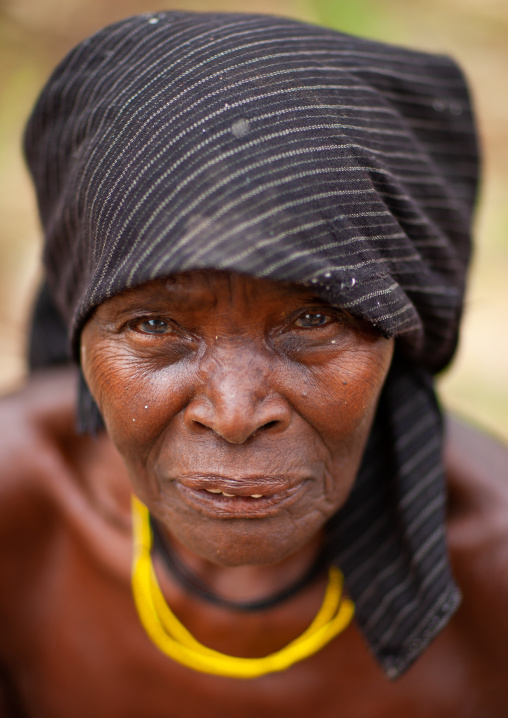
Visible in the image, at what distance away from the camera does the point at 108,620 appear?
2.04 meters

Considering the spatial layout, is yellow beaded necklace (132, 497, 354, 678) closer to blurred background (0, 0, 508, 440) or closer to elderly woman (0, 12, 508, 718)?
elderly woman (0, 12, 508, 718)

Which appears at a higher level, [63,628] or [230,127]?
[230,127]

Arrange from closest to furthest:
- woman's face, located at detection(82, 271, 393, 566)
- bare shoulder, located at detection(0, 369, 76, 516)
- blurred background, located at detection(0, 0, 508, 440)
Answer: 1. woman's face, located at detection(82, 271, 393, 566)
2. bare shoulder, located at detection(0, 369, 76, 516)
3. blurred background, located at detection(0, 0, 508, 440)

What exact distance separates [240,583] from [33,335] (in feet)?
3.39

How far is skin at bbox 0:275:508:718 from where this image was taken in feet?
4.47

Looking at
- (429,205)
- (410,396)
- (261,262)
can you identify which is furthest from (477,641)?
(261,262)

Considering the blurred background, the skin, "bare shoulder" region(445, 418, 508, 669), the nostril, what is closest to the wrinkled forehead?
the skin

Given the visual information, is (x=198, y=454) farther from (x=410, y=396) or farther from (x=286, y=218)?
(x=410, y=396)

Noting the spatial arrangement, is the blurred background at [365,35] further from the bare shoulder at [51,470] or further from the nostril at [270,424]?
the nostril at [270,424]

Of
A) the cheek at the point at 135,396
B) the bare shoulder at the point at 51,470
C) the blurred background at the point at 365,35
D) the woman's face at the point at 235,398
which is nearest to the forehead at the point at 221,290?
the woman's face at the point at 235,398

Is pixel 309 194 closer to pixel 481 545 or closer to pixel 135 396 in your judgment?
pixel 135 396

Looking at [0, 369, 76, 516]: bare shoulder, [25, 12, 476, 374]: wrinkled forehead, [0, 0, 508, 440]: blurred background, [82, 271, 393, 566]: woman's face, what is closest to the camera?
[25, 12, 476, 374]: wrinkled forehead

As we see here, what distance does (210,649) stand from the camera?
1890mm

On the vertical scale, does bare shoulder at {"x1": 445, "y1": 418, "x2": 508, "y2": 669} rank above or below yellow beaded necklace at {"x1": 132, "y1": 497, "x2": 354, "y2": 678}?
above
